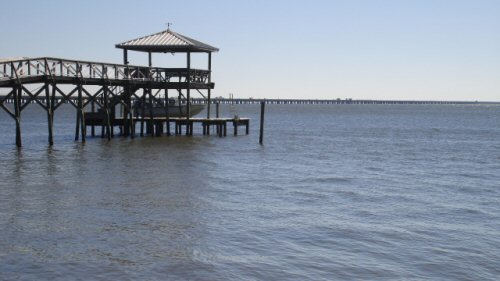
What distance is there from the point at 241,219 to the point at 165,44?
1126 inches

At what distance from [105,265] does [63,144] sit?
96.6 ft

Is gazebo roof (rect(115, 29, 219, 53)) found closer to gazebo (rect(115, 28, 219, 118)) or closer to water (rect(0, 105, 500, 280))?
gazebo (rect(115, 28, 219, 118))

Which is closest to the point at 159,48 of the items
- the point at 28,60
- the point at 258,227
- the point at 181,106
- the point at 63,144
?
the point at 181,106

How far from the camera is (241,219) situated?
693 inches

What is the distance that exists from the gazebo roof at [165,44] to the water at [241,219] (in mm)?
12978

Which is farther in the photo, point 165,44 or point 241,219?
point 165,44

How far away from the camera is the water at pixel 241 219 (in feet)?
43.1

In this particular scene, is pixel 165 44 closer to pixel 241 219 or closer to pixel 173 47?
pixel 173 47

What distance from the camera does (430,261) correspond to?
547 inches

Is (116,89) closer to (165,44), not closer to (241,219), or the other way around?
→ (165,44)

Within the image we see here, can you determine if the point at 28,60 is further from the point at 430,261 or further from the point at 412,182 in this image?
the point at 430,261

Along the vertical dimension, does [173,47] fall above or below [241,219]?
above

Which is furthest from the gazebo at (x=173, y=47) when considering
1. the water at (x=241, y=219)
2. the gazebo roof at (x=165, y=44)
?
the water at (x=241, y=219)

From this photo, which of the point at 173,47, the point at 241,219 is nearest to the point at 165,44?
the point at 173,47
